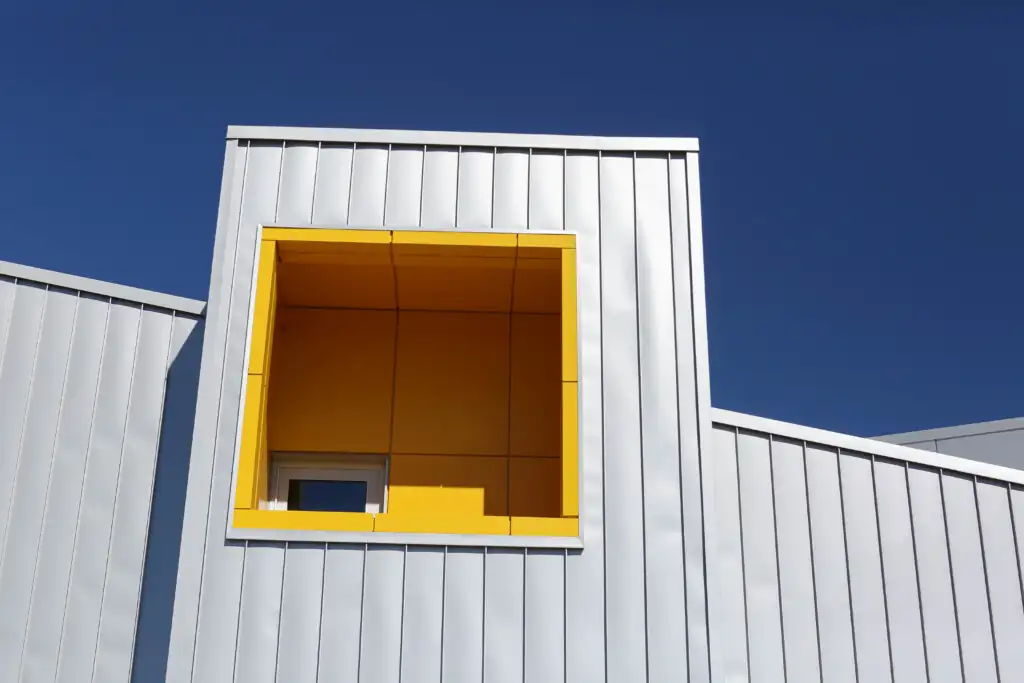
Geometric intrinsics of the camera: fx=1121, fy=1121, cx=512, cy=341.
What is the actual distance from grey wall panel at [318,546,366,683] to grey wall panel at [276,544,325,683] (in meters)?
0.04

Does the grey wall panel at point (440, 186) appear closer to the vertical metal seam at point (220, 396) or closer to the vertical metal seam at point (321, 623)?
the vertical metal seam at point (220, 396)

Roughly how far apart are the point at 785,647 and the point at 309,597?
2962 millimetres

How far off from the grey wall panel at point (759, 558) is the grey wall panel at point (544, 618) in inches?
61.2

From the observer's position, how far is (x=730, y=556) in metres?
7.06

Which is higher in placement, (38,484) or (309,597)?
(38,484)

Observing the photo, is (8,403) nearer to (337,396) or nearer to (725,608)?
(337,396)

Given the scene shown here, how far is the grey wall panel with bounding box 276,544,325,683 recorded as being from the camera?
5891 millimetres

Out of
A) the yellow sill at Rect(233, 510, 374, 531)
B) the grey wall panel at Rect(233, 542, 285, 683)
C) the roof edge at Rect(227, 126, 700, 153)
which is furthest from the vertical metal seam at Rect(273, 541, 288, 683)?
the roof edge at Rect(227, 126, 700, 153)

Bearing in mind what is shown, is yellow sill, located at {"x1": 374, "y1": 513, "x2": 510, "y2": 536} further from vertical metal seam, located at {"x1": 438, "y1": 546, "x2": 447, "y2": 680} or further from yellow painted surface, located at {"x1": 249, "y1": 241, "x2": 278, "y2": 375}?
yellow painted surface, located at {"x1": 249, "y1": 241, "x2": 278, "y2": 375}

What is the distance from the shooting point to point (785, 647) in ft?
22.7

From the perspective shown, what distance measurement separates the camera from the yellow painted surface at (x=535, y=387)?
809cm

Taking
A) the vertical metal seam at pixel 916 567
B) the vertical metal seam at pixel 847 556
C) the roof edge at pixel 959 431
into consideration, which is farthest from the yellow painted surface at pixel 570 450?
the roof edge at pixel 959 431

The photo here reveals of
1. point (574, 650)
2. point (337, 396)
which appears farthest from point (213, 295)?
point (574, 650)

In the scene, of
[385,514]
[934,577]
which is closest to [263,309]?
[385,514]
